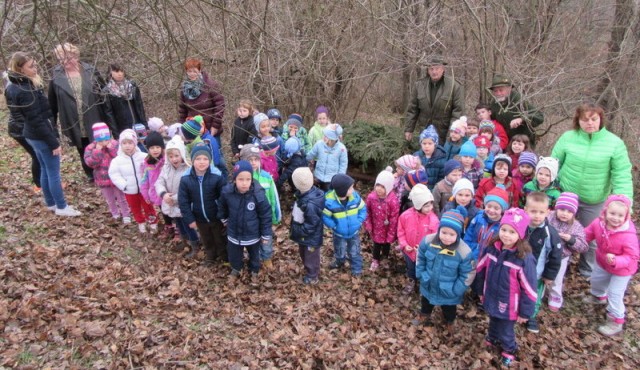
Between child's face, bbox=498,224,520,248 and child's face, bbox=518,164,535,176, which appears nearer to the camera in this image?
child's face, bbox=498,224,520,248

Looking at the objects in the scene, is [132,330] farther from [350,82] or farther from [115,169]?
[350,82]

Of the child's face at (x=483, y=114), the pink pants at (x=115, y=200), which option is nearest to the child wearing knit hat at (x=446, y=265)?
the child's face at (x=483, y=114)

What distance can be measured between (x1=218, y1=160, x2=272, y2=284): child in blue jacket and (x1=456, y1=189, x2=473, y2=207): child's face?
87.2 inches

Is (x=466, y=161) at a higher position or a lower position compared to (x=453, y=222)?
higher

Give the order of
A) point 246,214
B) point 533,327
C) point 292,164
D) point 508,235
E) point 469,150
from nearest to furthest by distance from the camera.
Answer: point 508,235 < point 533,327 < point 246,214 < point 469,150 < point 292,164

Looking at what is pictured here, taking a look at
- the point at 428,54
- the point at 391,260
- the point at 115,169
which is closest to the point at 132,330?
the point at 115,169

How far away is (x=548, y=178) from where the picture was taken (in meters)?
4.74

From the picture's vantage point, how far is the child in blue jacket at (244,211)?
14.5 feet

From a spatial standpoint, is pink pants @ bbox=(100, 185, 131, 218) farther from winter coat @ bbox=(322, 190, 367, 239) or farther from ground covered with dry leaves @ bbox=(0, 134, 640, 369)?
winter coat @ bbox=(322, 190, 367, 239)

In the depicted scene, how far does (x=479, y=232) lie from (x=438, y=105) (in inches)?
111

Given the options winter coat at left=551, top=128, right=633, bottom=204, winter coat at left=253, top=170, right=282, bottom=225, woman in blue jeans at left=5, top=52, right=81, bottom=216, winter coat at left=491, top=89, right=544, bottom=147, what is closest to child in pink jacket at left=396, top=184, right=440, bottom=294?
winter coat at left=253, top=170, right=282, bottom=225

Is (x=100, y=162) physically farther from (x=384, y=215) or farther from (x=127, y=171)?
(x=384, y=215)

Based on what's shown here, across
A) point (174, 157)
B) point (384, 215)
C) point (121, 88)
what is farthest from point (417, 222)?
point (121, 88)

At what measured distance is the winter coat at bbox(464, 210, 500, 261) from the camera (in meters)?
4.18
